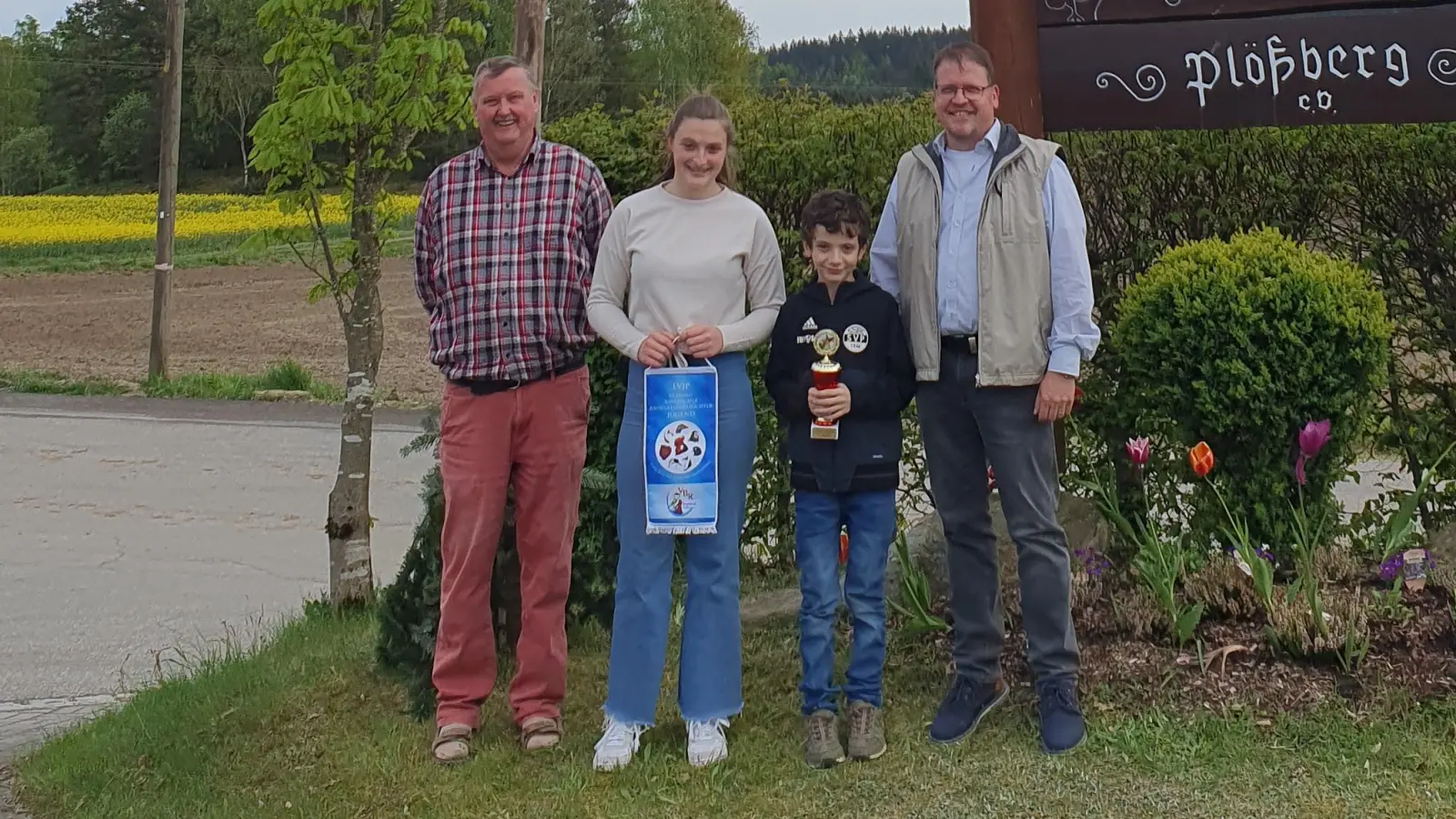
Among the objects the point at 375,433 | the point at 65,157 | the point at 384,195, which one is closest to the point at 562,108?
the point at 65,157

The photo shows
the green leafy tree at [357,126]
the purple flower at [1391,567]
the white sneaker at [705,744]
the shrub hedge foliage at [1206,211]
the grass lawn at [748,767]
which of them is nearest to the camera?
the grass lawn at [748,767]

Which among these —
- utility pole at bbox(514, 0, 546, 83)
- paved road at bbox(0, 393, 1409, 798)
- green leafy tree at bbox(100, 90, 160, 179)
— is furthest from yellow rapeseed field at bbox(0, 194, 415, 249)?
utility pole at bbox(514, 0, 546, 83)

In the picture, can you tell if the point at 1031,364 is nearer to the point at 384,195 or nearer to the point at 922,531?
the point at 922,531

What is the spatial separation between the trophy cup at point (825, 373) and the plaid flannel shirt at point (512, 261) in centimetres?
74

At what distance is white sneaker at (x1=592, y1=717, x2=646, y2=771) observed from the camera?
13.0 ft

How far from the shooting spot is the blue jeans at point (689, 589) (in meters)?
3.88

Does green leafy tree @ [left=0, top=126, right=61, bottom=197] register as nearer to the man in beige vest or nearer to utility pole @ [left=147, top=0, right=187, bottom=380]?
utility pole @ [left=147, top=0, right=187, bottom=380]

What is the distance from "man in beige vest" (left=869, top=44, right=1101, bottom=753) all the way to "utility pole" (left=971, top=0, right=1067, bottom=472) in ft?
3.40

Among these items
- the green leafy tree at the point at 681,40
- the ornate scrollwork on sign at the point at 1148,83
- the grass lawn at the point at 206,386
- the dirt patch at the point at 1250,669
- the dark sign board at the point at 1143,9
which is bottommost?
the dirt patch at the point at 1250,669

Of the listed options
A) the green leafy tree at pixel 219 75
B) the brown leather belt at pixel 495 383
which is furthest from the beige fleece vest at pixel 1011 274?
the green leafy tree at pixel 219 75

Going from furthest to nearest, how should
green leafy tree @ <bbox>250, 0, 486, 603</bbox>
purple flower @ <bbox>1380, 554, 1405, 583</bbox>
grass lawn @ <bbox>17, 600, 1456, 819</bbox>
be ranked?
1. green leafy tree @ <bbox>250, 0, 486, 603</bbox>
2. purple flower @ <bbox>1380, 554, 1405, 583</bbox>
3. grass lawn @ <bbox>17, 600, 1456, 819</bbox>

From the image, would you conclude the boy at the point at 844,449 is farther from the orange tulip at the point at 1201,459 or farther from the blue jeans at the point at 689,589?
the orange tulip at the point at 1201,459

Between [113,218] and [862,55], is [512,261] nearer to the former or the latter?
[113,218]

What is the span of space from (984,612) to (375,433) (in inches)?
377
